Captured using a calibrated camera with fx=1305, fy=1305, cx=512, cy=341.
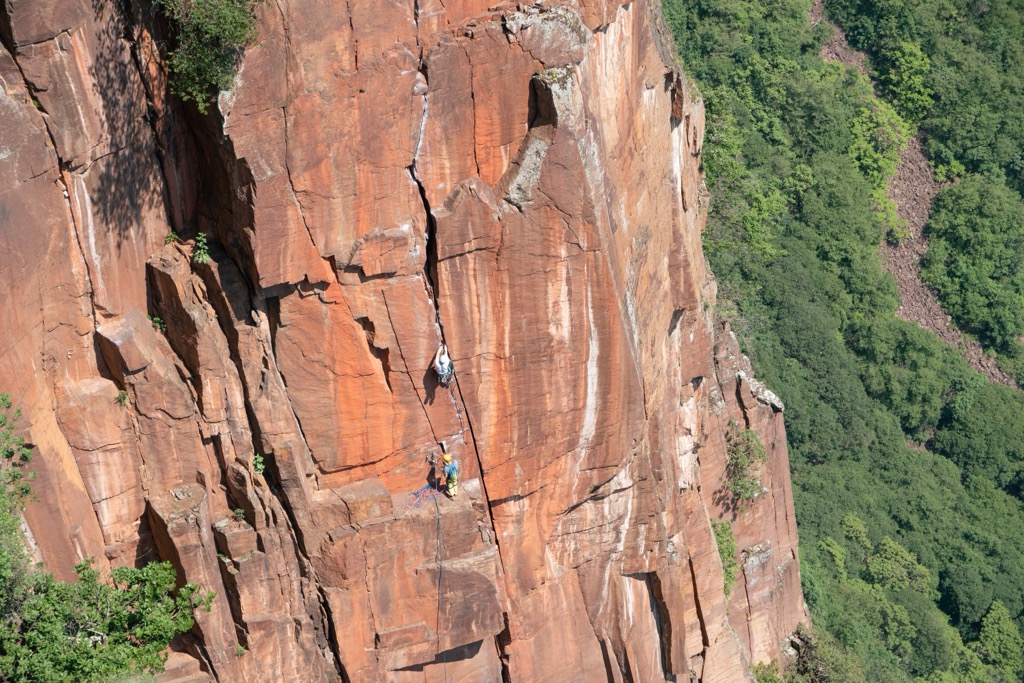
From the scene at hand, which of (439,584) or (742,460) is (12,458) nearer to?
(439,584)

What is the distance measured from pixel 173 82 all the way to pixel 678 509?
12546 mm

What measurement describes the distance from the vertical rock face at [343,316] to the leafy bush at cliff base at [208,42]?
0.26m

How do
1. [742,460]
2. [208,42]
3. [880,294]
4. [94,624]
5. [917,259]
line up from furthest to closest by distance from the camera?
[917,259] < [880,294] < [742,460] < [94,624] < [208,42]

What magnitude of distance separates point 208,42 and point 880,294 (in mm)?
39289

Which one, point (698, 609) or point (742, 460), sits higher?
point (742, 460)

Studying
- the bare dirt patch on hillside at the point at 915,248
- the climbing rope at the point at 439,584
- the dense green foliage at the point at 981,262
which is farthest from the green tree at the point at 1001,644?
the climbing rope at the point at 439,584

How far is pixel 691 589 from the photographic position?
26.2 m

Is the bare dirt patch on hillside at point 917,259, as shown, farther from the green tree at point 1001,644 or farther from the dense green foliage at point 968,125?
the green tree at point 1001,644

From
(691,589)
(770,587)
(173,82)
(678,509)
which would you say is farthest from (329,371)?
(770,587)

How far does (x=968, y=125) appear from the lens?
56125 mm

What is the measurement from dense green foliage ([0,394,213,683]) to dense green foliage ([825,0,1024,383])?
137ft

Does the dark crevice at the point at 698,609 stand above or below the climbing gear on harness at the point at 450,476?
below

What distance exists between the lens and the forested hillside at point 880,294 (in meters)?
44.4

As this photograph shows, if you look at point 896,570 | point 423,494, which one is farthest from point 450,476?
point 896,570
